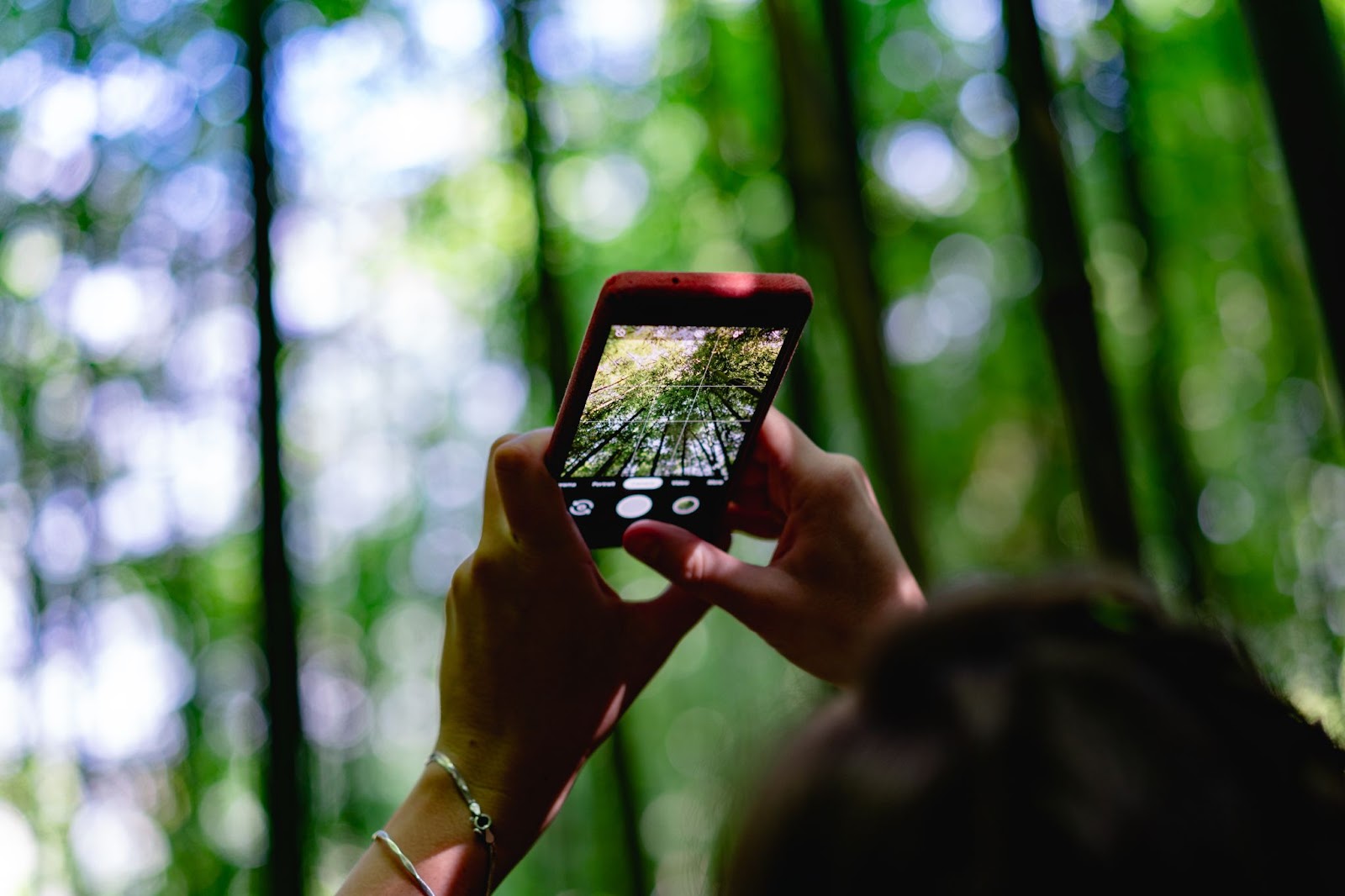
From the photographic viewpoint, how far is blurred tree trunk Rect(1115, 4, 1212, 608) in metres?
6.51

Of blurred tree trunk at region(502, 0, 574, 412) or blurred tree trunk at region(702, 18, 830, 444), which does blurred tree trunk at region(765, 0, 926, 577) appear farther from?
blurred tree trunk at region(702, 18, 830, 444)

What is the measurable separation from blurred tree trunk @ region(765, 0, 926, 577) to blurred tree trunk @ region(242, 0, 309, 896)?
8.37ft

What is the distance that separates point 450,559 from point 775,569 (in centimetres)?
1122

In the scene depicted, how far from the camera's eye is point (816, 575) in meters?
1.32

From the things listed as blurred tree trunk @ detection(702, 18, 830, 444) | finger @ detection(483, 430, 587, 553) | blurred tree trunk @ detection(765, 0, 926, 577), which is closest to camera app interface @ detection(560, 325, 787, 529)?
finger @ detection(483, 430, 587, 553)

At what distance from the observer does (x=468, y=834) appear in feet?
3.85

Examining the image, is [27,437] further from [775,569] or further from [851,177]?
[775,569]

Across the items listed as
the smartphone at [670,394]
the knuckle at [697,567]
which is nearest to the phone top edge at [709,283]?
the smartphone at [670,394]

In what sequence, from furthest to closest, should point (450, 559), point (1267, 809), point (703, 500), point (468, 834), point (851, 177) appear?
point (450, 559)
point (851, 177)
point (703, 500)
point (468, 834)
point (1267, 809)

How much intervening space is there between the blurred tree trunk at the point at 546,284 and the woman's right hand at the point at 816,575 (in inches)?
176

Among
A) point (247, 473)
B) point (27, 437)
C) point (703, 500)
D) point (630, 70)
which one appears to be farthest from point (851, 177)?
point (27, 437)

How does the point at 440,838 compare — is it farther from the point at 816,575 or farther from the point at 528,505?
the point at 816,575

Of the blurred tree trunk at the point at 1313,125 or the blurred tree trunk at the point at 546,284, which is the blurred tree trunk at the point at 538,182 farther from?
the blurred tree trunk at the point at 1313,125

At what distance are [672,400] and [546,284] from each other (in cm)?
501
